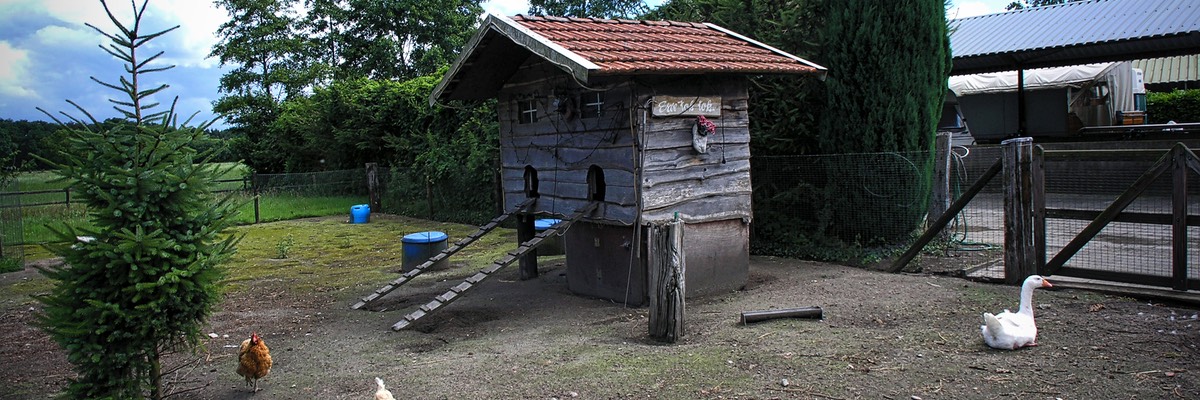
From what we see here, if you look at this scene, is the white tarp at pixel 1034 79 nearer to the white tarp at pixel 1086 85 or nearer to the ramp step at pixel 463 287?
the white tarp at pixel 1086 85

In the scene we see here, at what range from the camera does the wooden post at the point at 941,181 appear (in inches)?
412

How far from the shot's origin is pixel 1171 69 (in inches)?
1093

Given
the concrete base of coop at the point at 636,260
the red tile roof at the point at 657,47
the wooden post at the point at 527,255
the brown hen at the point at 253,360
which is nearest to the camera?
the brown hen at the point at 253,360

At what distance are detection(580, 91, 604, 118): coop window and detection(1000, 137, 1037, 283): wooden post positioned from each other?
416cm

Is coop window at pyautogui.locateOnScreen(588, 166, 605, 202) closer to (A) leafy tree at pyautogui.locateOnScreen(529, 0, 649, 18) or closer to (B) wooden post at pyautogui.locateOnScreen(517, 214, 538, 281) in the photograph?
(B) wooden post at pyautogui.locateOnScreen(517, 214, 538, 281)

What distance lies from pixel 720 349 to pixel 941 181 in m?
5.61

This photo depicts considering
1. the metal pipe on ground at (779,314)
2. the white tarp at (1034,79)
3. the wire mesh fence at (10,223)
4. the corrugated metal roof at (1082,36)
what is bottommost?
the metal pipe on ground at (779,314)

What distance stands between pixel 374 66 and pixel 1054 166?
26536 millimetres

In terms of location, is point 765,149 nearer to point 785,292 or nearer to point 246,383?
point 785,292

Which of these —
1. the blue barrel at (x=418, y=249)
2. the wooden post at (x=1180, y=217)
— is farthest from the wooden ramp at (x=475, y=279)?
the wooden post at (x=1180, y=217)

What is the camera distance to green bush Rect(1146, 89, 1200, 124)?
2127 cm

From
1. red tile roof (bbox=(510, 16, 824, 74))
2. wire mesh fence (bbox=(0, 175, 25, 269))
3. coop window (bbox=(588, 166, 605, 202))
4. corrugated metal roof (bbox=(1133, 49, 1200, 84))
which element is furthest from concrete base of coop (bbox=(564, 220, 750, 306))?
corrugated metal roof (bbox=(1133, 49, 1200, 84))

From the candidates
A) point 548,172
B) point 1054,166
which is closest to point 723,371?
point 548,172

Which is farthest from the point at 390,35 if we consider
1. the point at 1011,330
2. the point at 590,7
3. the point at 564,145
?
the point at 1011,330
